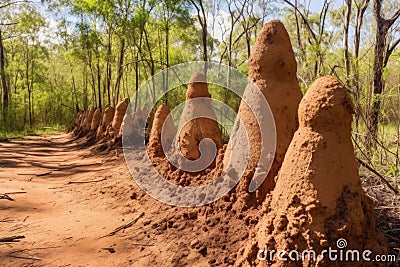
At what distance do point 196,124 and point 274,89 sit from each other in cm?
164

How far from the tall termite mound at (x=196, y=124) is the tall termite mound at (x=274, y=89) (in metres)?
1.26

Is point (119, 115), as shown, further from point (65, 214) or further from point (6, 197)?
point (65, 214)

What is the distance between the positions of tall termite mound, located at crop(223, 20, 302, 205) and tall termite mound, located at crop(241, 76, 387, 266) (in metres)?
0.81

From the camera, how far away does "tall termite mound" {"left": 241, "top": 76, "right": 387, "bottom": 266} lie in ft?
7.25

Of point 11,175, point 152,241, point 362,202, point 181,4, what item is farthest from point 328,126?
point 181,4

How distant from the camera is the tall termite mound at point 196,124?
4.79 meters

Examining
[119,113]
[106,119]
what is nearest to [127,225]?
[119,113]

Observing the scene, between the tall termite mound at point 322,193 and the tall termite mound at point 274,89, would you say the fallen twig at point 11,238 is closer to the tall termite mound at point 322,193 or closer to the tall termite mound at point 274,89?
the tall termite mound at point 274,89

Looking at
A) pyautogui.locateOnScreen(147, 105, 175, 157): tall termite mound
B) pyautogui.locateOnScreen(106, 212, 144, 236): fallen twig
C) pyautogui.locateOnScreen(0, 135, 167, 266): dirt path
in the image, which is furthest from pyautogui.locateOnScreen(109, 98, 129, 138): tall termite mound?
Answer: pyautogui.locateOnScreen(106, 212, 144, 236): fallen twig

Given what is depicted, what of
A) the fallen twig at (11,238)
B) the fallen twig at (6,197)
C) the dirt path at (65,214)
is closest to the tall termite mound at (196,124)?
the dirt path at (65,214)

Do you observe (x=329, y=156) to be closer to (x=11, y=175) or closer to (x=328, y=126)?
(x=328, y=126)

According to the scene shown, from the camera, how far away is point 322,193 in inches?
89.7

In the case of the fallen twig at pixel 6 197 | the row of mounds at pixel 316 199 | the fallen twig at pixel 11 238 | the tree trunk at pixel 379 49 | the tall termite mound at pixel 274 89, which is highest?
the tree trunk at pixel 379 49

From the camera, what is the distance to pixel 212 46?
2238 cm
